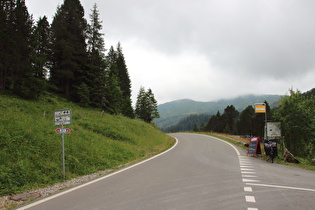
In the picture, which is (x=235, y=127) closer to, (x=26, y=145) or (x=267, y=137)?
(x=267, y=137)

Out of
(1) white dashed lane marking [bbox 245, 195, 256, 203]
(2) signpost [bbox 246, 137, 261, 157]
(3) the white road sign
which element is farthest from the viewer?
(2) signpost [bbox 246, 137, 261, 157]

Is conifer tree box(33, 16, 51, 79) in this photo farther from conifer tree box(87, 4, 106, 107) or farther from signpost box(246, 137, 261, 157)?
signpost box(246, 137, 261, 157)

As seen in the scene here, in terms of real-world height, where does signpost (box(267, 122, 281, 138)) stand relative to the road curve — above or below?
above

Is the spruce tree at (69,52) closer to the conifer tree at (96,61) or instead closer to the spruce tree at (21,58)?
the conifer tree at (96,61)

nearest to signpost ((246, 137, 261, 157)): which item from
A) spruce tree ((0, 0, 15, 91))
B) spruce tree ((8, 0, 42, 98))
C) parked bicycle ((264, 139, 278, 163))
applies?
parked bicycle ((264, 139, 278, 163))

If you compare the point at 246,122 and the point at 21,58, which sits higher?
the point at 21,58

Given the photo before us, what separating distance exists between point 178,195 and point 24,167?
5.64m

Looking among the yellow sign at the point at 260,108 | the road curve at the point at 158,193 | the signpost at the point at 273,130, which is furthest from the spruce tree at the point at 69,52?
the road curve at the point at 158,193

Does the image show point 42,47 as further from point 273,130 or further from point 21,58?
point 273,130

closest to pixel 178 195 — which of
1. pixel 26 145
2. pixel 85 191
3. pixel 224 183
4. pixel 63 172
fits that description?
pixel 224 183

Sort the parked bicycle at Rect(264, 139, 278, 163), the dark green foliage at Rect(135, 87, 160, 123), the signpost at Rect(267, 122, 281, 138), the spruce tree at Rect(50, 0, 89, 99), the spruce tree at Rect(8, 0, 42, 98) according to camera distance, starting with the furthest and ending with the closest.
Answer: the dark green foliage at Rect(135, 87, 160, 123)
the spruce tree at Rect(50, 0, 89, 99)
the spruce tree at Rect(8, 0, 42, 98)
the signpost at Rect(267, 122, 281, 138)
the parked bicycle at Rect(264, 139, 278, 163)

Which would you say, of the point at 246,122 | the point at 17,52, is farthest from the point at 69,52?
the point at 246,122

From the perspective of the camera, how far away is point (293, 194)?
19.0 ft

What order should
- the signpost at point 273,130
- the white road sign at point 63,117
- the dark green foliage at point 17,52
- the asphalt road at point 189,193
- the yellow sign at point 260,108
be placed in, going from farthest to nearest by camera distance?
the dark green foliage at point 17,52 → the yellow sign at point 260,108 → the signpost at point 273,130 → the white road sign at point 63,117 → the asphalt road at point 189,193
